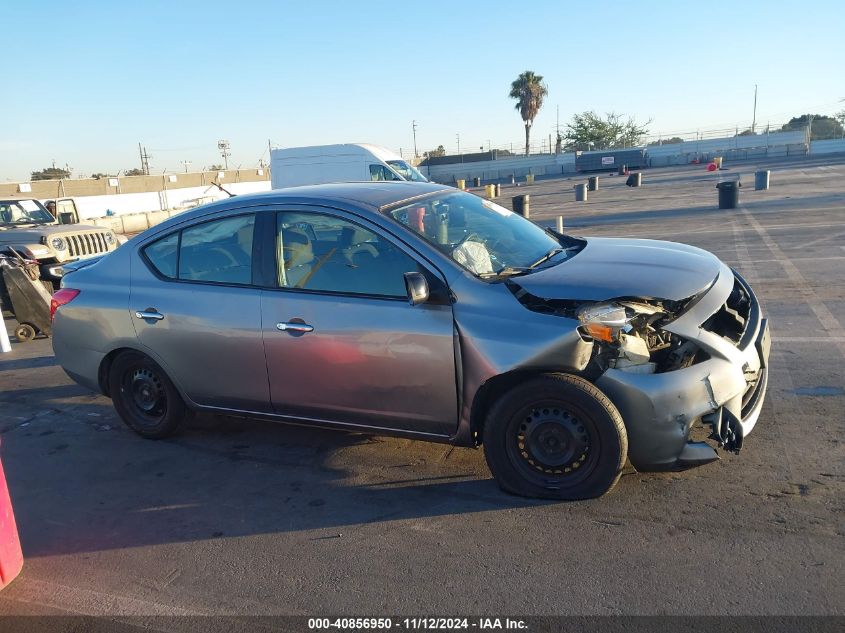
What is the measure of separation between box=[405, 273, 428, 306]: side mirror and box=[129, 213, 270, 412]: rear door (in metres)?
1.15

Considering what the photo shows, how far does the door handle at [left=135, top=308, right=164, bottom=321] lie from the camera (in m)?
4.76

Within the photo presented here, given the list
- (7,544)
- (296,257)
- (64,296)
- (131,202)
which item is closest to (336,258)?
(296,257)

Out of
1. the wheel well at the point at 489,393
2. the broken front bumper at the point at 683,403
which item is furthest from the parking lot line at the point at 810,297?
the wheel well at the point at 489,393

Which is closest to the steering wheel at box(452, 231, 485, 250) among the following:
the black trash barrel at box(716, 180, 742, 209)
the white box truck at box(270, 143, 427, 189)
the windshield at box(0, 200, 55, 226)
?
the windshield at box(0, 200, 55, 226)

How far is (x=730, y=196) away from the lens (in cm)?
1958

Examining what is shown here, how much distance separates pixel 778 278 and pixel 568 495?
734 centimetres

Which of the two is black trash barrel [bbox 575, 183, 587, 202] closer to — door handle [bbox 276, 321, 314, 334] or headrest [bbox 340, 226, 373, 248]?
headrest [bbox 340, 226, 373, 248]

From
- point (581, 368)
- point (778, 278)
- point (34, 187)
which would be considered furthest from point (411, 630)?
point (34, 187)

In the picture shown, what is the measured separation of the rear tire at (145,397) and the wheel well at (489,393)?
2.29 meters

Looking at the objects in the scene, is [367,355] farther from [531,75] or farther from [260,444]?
[531,75]

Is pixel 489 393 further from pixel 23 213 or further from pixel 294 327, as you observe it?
pixel 23 213

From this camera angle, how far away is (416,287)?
3723 millimetres

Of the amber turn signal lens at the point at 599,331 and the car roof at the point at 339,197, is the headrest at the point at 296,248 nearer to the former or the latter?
the car roof at the point at 339,197

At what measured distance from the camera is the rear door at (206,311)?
4.46m
